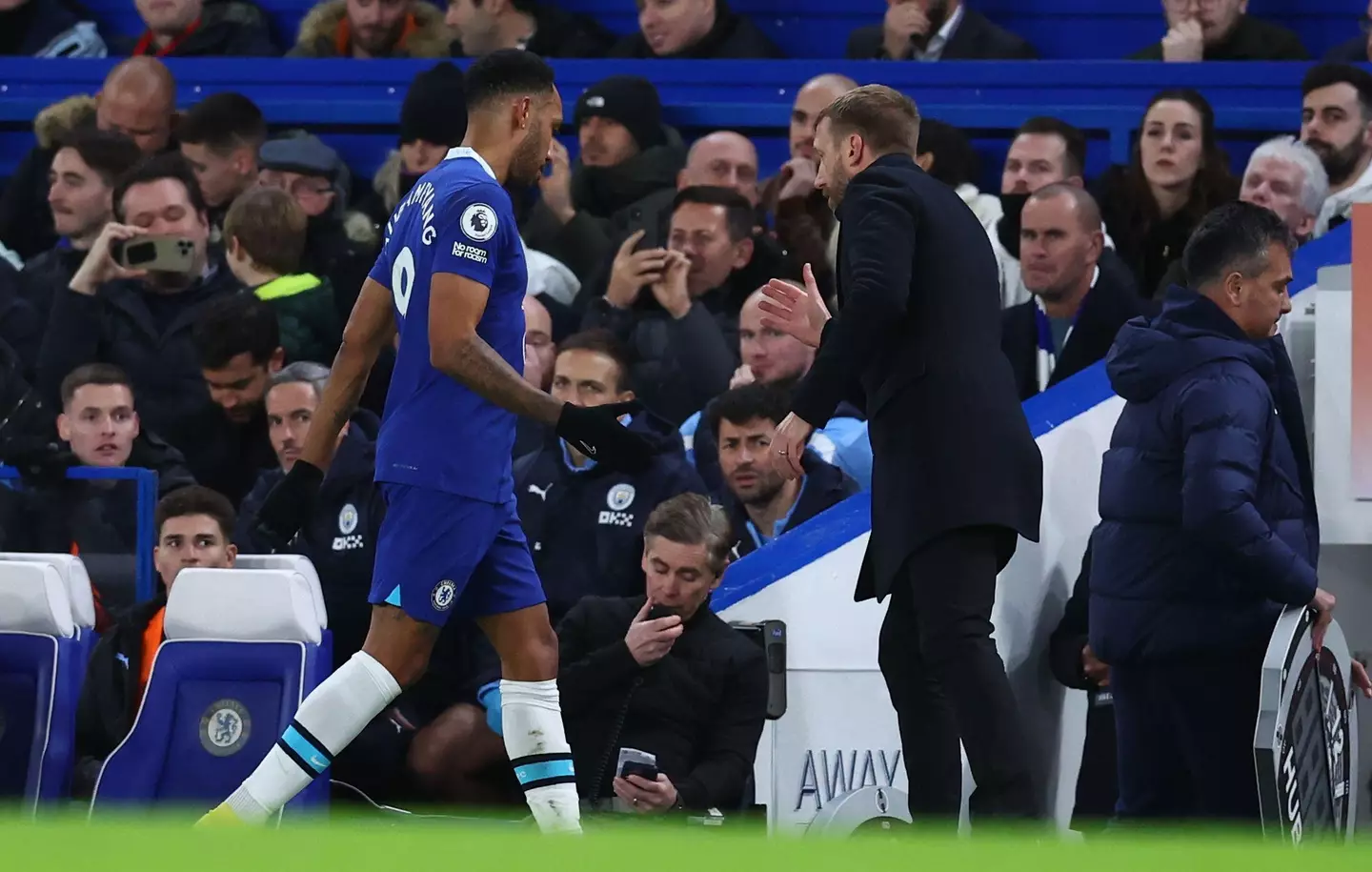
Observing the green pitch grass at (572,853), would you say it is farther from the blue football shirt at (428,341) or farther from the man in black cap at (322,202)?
the man in black cap at (322,202)

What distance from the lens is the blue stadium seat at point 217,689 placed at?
6.52 m

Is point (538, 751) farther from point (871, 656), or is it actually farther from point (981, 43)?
point (981, 43)

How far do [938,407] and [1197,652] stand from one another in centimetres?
117

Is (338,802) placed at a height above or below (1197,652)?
below

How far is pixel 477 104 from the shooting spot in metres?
5.79

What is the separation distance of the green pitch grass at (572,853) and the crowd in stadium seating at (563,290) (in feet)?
12.9

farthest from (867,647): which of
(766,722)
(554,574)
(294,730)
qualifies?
(294,730)

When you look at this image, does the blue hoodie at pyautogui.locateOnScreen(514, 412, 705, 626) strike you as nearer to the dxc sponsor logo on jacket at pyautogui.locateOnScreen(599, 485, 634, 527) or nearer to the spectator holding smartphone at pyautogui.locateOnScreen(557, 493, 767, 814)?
the dxc sponsor logo on jacket at pyautogui.locateOnScreen(599, 485, 634, 527)

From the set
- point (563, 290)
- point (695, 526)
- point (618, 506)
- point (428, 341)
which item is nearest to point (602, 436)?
point (428, 341)

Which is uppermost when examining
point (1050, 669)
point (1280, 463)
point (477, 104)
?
point (477, 104)

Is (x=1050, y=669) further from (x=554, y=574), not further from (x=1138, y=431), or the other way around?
(x=554, y=574)

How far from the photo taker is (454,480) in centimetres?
548

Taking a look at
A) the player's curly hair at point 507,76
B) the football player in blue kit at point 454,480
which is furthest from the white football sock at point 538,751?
the player's curly hair at point 507,76

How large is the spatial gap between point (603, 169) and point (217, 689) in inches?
146
